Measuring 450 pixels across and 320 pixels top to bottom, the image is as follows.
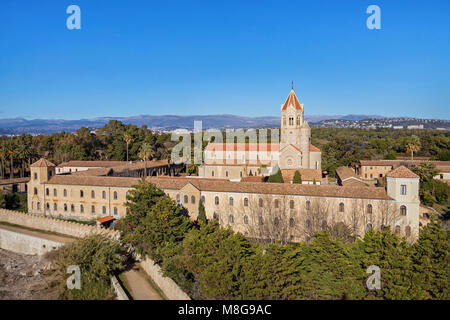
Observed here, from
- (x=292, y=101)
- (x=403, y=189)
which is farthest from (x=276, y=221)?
(x=292, y=101)

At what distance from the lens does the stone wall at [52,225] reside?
29502 mm

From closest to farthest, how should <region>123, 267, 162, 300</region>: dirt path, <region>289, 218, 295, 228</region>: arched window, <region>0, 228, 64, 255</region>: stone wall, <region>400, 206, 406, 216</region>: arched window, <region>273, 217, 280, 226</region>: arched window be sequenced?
1. <region>123, 267, 162, 300</region>: dirt path
2. <region>400, 206, 406, 216</region>: arched window
3. <region>273, 217, 280, 226</region>: arched window
4. <region>289, 218, 295, 228</region>: arched window
5. <region>0, 228, 64, 255</region>: stone wall

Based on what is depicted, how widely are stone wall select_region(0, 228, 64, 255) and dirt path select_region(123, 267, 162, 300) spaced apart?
10.3m

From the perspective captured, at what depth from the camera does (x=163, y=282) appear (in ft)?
67.6

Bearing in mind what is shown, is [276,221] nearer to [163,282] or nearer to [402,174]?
[402,174]

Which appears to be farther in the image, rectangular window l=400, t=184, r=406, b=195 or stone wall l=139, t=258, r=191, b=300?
rectangular window l=400, t=184, r=406, b=195

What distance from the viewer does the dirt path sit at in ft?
65.8

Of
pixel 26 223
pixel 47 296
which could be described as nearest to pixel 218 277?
pixel 47 296

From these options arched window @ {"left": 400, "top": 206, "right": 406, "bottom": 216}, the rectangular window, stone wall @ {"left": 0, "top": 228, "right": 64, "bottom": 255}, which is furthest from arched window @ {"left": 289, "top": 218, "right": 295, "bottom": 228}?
stone wall @ {"left": 0, "top": 228, "right": 64, "bottom": 255}

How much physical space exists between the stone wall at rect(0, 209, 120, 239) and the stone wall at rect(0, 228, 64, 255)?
76.2 inches

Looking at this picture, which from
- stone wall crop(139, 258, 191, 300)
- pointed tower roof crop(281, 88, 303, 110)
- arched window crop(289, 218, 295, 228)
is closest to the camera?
stone wall crop(139, 258, 191, 300)

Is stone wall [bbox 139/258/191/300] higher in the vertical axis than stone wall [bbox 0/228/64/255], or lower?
higher

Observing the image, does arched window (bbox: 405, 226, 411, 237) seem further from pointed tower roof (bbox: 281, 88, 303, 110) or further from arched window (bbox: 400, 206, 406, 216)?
pointed tower roof (bbox: 281, 88, 303, 110)

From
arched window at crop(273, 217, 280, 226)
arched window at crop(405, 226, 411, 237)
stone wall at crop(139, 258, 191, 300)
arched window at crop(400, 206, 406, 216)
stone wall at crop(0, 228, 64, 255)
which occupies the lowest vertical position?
stone wall at crop(0, 228, 64, 255)
